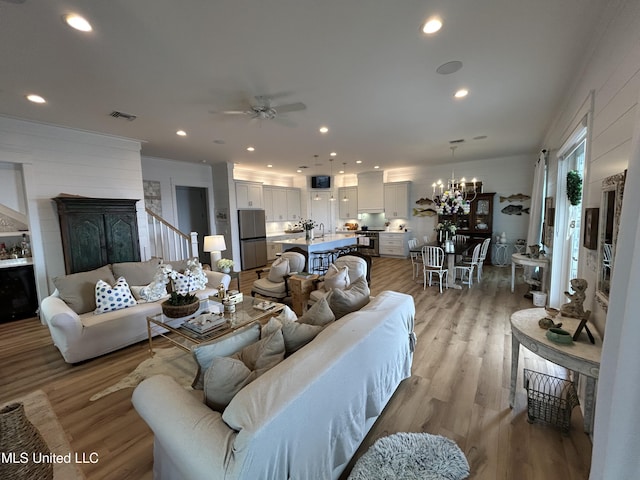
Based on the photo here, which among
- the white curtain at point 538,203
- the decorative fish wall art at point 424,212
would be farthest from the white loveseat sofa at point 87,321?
the decorative fish wall art at point 424,212

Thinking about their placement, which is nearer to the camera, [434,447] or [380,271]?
[434,447]

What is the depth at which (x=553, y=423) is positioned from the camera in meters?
1.88

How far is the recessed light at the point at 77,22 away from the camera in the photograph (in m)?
1.81

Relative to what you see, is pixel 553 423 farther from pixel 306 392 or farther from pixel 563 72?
pixel 563 72

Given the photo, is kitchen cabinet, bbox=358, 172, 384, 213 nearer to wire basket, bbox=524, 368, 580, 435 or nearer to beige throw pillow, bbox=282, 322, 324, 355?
wire basket, bbox=524, 368, 580, 435

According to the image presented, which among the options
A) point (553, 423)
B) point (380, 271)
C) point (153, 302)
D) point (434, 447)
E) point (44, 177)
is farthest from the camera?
point (380, 271)

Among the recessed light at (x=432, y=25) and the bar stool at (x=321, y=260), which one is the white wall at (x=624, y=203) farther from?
the bar stool at (x=321, y=260)

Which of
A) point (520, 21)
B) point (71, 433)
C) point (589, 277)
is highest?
point (520, 21)

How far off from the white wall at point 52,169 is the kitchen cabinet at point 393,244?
722cm

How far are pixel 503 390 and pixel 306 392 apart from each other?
2.06 meters

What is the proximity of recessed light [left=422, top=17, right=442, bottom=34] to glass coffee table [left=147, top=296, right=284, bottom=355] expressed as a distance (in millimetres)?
2950

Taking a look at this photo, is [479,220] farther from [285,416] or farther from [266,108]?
[285,416]

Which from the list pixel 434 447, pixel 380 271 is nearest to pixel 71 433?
pixel 434 447

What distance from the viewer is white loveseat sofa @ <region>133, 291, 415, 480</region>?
1.03 metres
